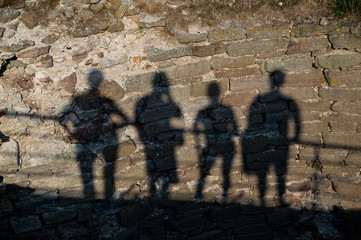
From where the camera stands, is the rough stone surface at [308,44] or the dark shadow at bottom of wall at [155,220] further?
the rough stone surface at [308,44]

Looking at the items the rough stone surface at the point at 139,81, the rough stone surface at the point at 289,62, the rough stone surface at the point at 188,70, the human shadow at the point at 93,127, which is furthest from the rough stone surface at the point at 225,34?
the human shadow at the point at 93,127

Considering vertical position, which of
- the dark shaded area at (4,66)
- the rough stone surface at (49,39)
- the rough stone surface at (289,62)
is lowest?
the rough stone surface at (289,62)

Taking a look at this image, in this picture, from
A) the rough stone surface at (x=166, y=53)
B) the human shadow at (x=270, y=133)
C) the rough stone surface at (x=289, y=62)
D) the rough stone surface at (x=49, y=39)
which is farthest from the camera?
the human shadow at (x=270, y=133)

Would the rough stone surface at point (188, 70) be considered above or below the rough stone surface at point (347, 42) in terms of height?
below

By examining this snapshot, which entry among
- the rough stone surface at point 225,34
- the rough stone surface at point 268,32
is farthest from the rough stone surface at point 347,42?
the rough stone surface at point 225,34

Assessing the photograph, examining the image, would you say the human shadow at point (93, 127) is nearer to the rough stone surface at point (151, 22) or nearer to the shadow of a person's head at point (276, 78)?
the rough stone surface at point (151, 22)

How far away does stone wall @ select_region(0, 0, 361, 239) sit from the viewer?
8.73 ft

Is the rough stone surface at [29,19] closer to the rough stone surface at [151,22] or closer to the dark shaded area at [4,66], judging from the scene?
the dark shaded area at [4,66]

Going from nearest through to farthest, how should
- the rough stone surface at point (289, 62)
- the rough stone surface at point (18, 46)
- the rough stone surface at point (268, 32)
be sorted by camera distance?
1. the rough stone surface at point (18, 46)
2. the rough stone surface at point (268, 32)
3. the rough stone surface at point (289, 62)

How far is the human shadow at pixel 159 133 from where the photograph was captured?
292 cm

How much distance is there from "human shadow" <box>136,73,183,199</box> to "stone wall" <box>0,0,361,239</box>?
0.01 metres

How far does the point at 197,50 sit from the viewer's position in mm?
2889

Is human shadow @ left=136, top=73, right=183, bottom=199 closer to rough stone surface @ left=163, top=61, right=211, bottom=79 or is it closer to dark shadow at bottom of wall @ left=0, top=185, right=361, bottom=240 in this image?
rough stone surface @ left=163, top=61, right=211, bottom=79

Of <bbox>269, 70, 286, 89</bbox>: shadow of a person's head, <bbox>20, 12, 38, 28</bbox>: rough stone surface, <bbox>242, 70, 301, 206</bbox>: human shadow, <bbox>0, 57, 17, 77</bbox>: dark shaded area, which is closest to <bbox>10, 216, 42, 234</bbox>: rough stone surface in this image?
<bbox>0, 57, 17, 77</bbox>: dark shaded area
